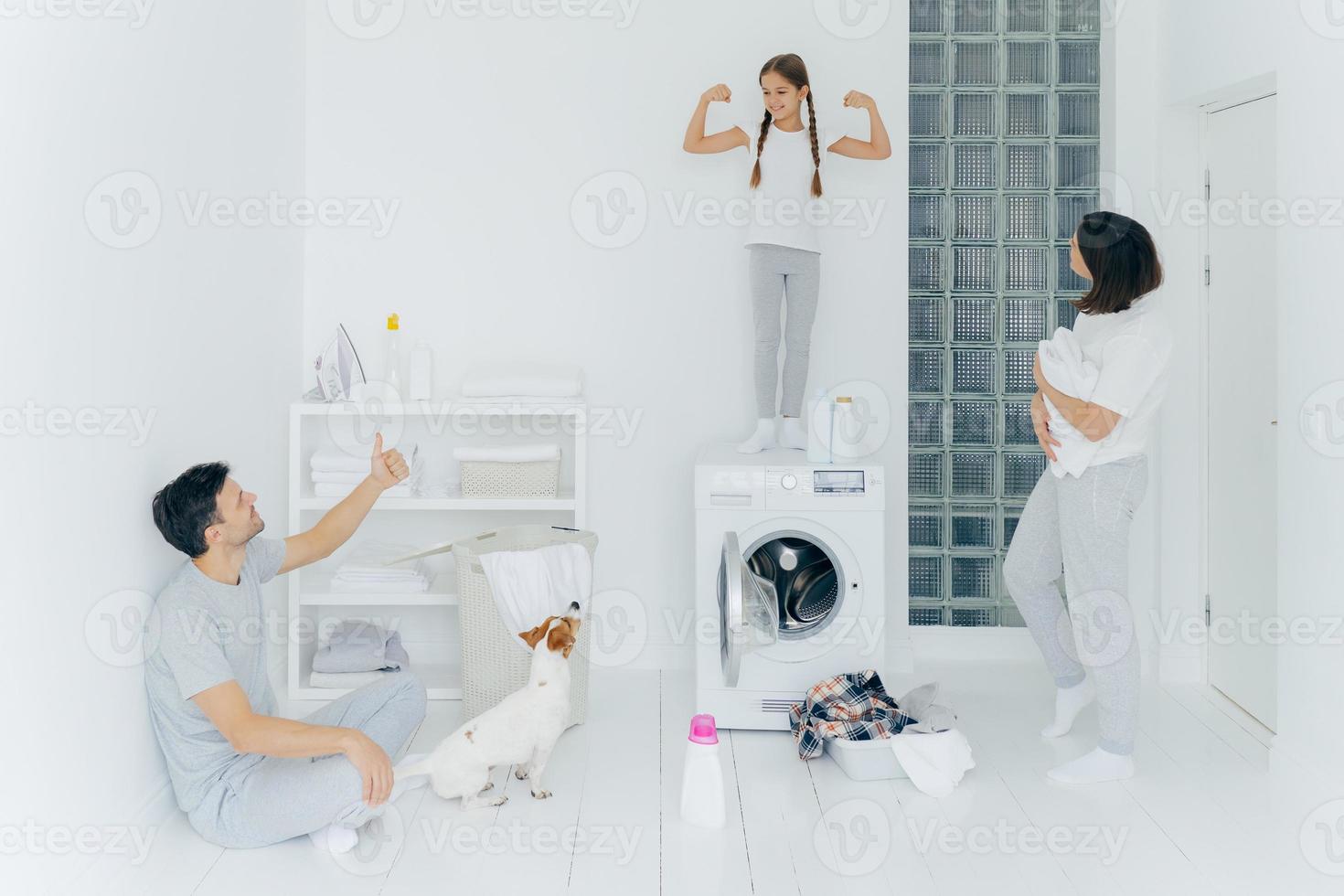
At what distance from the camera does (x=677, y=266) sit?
3.58 m

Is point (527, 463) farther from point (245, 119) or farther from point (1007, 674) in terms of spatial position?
point (1007, 674)

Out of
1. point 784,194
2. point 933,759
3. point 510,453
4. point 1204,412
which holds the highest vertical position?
point 784,194

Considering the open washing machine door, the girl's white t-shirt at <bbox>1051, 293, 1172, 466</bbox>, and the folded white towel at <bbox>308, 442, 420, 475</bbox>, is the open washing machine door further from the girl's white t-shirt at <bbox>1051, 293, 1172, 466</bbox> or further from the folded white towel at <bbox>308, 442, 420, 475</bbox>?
the folded white towel at <bbox>308, 442, 420, 475</bbox>

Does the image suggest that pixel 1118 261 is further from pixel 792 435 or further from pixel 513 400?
pixel 513 400

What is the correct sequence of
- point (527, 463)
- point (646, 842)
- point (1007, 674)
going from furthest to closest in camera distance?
1. point (1007, 674)
2. point (527, 463)
3. point (646, 842)

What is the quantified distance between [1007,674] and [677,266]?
165 centimetres

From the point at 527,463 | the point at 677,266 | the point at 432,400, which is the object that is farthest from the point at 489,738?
the point at 677,266

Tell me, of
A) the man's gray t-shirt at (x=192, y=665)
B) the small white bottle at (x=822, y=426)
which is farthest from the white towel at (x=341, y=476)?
the small white bottle at (x=822, y=426)

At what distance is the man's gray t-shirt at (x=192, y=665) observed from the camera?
217 centimetres

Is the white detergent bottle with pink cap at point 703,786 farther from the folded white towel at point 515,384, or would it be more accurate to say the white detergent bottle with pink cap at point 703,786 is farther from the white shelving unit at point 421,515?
the folded white towel at point 515,384

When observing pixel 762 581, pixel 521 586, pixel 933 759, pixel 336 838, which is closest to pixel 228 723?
pixel 336 838

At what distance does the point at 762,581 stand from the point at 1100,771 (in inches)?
36.9

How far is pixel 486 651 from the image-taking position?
2996 millimetres

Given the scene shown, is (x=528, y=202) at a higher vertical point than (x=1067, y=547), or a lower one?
higher
